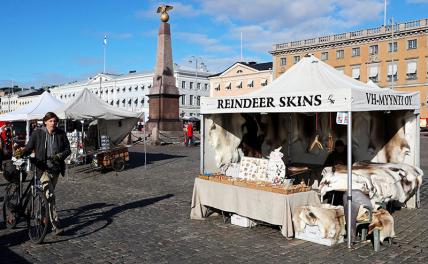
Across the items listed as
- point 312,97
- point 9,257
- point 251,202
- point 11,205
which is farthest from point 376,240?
point 11,205

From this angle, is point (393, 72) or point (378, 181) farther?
point (393, 72)

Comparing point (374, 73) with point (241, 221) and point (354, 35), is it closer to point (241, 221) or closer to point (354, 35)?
point (354, 35)

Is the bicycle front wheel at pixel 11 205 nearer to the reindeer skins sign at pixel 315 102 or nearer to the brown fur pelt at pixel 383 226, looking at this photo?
the reindeer skins sign at pixel 315 102

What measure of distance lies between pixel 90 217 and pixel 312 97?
4538 millimetres

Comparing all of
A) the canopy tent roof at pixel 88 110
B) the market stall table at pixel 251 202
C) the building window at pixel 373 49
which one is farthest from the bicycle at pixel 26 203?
the building window at pixel 373 49

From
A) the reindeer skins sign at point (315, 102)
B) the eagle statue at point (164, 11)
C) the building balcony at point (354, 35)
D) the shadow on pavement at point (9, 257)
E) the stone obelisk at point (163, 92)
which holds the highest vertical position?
the building balcony at point (354, 35)

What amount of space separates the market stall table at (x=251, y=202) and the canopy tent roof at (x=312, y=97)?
1.38 m

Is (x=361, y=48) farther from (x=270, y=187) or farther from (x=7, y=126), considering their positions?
(x=270, y=187)

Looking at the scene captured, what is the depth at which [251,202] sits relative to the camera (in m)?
6.97

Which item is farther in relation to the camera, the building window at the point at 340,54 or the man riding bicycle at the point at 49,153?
the building window at the point at 340,54

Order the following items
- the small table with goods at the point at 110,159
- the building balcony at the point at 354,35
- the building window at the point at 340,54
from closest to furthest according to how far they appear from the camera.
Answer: the small table with goods at the point at 110,159 → the building balcony at the point at 354,35 → the building window at the point at 340,54

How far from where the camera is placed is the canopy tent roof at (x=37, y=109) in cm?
1642

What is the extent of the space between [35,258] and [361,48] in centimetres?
6514

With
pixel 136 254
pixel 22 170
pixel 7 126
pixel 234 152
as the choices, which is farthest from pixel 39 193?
pixel 7 126
